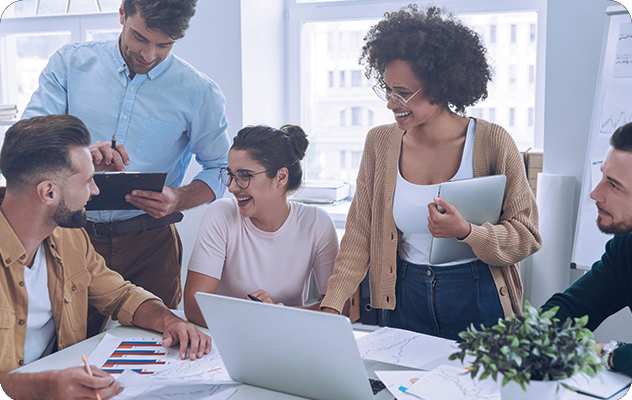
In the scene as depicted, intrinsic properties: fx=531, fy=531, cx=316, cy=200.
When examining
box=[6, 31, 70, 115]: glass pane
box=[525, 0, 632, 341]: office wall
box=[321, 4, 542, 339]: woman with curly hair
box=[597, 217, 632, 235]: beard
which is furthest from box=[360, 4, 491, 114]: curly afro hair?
box=[6, 31, 70, 115]: glass pane

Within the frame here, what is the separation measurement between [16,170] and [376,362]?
101cm

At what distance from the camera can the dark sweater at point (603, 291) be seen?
1387 millimetres

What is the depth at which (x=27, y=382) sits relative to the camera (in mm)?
1160

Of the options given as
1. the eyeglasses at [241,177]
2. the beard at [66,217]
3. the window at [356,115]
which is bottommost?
the beard at [66,217]

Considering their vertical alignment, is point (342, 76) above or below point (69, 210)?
above

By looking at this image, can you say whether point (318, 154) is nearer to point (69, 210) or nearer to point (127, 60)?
point (127, 60)

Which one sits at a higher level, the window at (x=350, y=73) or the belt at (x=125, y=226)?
the window at (x=350, y=73)

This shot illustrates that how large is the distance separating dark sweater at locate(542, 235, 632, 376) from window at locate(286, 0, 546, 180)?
5.64 feet

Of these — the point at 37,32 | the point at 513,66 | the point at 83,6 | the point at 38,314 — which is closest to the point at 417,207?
the point at 38,314

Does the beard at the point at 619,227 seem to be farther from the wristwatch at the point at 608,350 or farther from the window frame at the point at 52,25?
the window frame at the point at 52,25

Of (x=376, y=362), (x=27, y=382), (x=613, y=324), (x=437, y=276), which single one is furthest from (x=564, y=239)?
(x=27, y=382)

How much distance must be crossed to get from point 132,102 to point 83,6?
6.50ft

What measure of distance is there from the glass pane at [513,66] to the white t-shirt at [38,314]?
94.2 inches

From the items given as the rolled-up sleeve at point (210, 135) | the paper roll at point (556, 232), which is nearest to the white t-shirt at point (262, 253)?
the rolled-up sleeve at point (210, 135)
